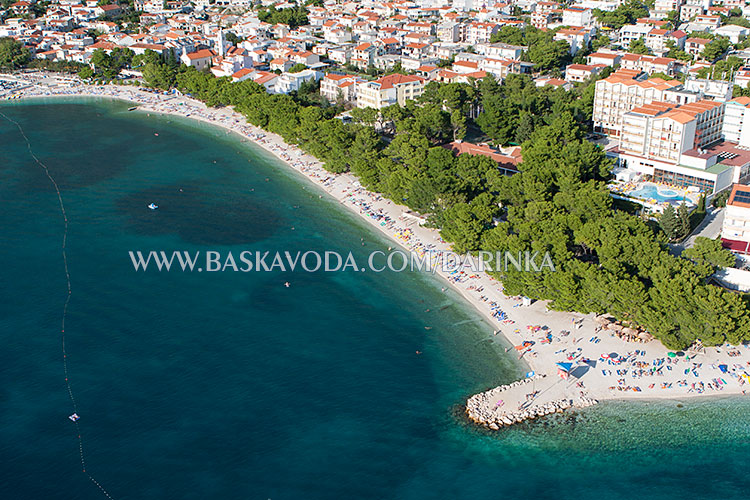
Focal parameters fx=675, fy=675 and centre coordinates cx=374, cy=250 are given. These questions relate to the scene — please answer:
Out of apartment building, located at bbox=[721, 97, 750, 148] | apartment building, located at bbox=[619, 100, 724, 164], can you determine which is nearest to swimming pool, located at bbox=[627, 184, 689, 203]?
apartment building, located at bbox=[619, 100, 724, 164]

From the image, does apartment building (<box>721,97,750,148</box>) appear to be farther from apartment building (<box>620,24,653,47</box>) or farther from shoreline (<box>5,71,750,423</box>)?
apartment building (<box>620,24,653,47</box>)

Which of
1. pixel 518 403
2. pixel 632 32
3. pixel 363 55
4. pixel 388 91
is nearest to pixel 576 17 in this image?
pixel 632 32

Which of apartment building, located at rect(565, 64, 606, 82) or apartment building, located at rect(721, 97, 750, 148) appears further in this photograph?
apartment building, located at rect(565, 64, 606, 82)

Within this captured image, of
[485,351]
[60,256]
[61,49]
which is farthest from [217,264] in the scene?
[61,49]

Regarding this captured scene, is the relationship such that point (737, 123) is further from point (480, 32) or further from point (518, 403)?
point (480, 32)

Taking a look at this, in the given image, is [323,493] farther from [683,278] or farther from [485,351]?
[683,278]

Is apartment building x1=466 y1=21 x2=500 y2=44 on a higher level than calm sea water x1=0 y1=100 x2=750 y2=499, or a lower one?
higher
